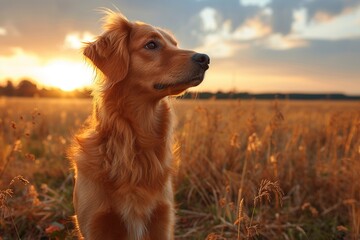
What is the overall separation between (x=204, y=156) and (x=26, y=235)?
2114mm

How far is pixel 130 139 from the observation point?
2.75 m

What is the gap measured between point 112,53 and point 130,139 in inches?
26.9

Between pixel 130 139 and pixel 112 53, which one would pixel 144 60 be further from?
pixel 130 139

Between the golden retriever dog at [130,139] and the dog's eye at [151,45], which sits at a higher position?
the dog's eye at [151,45]

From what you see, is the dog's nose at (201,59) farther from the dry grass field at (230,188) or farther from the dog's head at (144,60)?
the dry grass field at (230,188)

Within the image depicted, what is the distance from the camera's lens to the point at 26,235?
371 cm

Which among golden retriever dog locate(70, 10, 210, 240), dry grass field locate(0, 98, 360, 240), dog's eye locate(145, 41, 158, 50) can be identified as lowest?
dry grass field locate(0, 98, 360, 240)

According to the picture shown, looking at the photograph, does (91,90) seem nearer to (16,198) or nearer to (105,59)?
(105,59)

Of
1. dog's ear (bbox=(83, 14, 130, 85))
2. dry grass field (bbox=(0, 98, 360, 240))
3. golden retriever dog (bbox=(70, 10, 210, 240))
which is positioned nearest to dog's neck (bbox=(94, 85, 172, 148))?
golden retriever dog (bbox=(70, 10, 210, 240))

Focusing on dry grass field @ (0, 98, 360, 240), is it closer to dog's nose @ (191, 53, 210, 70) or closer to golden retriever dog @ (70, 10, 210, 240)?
golden retriever dog @ (70, 10, 210, 240)

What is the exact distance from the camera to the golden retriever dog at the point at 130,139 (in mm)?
2578

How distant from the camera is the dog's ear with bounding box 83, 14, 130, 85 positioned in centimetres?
279

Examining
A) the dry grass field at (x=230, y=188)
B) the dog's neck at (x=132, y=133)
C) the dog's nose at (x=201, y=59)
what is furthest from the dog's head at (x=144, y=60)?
the dry grass field at (x=230, y=188)

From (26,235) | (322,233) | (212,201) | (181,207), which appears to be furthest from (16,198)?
(322,233)
